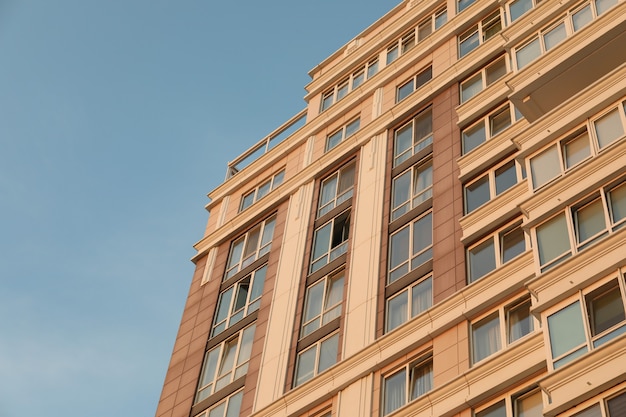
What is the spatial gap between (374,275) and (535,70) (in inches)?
366

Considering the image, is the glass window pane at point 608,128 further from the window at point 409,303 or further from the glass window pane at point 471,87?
the glass window pane at point 471,87

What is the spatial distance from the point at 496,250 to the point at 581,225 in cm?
667

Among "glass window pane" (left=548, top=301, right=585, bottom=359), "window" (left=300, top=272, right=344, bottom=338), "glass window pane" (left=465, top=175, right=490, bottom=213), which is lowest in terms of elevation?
"glass window pane" (left=548, top=301, right=585, bottom=359)

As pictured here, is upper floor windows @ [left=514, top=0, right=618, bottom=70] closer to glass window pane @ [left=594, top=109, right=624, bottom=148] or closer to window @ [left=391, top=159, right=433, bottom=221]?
window @ [left=391, top=159, right=433, bottom=221]

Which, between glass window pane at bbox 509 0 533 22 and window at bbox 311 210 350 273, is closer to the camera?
window at bbox 311 210 350 273

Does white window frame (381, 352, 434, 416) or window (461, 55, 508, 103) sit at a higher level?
window (461, 55, 508, 103)

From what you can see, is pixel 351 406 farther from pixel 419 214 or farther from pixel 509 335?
pixel 419 214

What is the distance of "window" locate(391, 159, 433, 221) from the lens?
39688mm

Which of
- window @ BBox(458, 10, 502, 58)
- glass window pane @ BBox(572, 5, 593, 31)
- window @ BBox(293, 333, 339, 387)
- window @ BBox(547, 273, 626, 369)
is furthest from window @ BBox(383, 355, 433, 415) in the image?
window @ BBox(458, 10, 502, 58)

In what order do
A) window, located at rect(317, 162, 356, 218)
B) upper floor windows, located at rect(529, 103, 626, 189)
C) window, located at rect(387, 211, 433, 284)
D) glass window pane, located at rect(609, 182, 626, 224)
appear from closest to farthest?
glass window pane, located at rect(609, 182, 626, 224), upper floor windows, located at rect(529, 103, 626, 189), window, located at rect(387, 211, 433, 284), window, located at rect(317, 162, 356, 218)

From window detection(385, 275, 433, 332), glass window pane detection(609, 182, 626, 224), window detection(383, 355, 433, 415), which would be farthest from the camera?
window detection(385, 275, 433, 332)

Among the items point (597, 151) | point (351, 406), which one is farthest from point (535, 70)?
point (351, 406)

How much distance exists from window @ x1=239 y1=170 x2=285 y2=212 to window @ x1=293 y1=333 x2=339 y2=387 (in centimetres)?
1441

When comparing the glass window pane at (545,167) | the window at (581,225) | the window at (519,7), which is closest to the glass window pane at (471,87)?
the window at (519,7)
